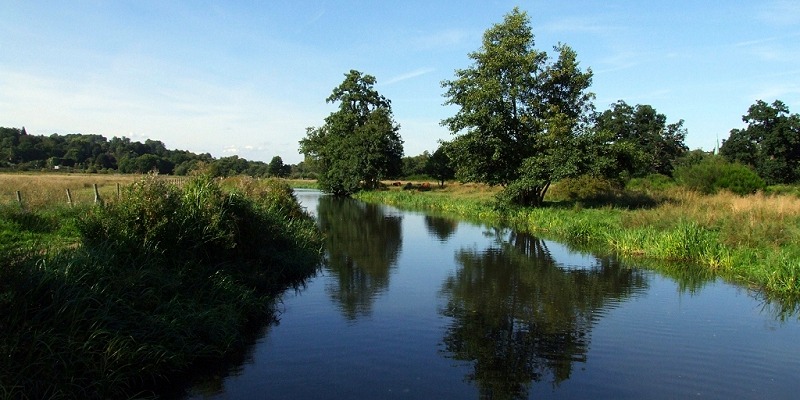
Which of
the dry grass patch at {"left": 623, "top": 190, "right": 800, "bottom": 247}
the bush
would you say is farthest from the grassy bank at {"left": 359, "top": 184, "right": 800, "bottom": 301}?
the bush

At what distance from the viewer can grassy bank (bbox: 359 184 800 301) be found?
1502 cm

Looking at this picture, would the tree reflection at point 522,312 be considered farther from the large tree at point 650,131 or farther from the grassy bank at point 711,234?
the large tree at point 650,131

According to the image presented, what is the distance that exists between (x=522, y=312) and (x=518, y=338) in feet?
6.70

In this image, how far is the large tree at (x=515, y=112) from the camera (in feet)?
107

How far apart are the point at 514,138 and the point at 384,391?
29267mm

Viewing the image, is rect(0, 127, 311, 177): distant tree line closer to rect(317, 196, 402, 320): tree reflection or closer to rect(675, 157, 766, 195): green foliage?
rect(317, 196, 402, 320): tree reflection

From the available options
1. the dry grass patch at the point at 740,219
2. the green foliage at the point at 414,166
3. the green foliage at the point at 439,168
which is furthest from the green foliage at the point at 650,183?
the green foliage at the point at 414,166

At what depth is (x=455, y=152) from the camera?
35.3 metres

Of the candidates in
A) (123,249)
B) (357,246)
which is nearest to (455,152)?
(357,246)

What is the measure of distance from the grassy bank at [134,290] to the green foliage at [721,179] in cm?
3343

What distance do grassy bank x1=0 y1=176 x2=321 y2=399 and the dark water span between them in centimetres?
Result: 82

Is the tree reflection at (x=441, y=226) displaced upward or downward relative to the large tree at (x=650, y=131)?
downward

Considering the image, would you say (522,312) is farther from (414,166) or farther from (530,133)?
(414,166)

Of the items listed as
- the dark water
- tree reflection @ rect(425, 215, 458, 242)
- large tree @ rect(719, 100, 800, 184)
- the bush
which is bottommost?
the dark water
